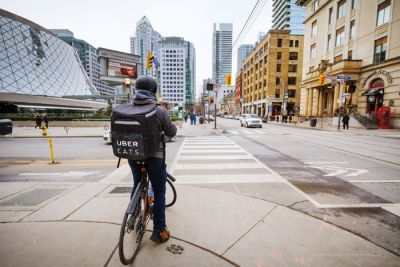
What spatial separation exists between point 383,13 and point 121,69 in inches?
1663

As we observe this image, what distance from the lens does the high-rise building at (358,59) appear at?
23406mm

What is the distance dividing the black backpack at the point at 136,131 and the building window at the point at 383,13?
35.0m

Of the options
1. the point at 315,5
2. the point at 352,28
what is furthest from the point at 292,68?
the point at 352,28

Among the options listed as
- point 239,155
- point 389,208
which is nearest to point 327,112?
point 239,155

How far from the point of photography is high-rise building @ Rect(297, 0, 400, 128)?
23406 millimetres

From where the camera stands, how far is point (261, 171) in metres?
6.17

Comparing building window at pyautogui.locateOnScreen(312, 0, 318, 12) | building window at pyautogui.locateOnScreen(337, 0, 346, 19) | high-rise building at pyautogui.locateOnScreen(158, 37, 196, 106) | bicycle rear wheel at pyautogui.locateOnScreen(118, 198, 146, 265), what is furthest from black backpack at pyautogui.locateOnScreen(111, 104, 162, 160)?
high-rise building at pyautogui.locateOnScreen(158, 37, 196, 106)

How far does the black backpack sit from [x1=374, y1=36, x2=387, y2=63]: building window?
110 ft

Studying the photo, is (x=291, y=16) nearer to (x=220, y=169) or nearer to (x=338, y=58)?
(x=338, y=58)

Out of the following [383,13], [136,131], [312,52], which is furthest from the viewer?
[312,52]

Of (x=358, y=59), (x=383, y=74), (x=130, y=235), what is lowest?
(x=130, y=235)

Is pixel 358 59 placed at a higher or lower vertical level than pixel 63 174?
higher

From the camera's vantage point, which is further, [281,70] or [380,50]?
[281,70]

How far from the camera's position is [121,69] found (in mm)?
41219
